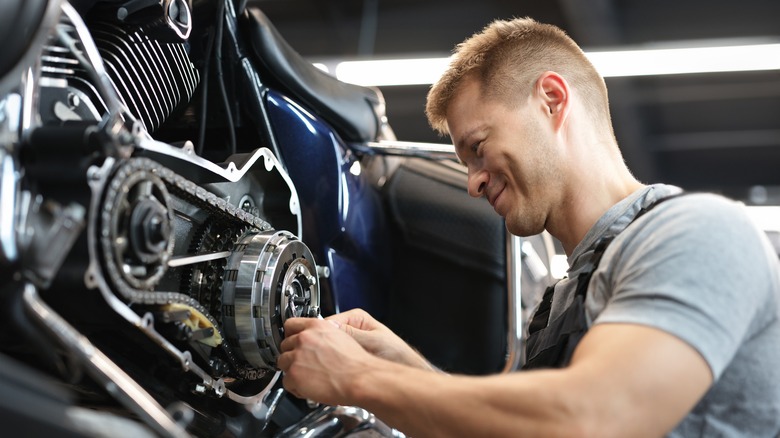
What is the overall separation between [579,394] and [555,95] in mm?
626

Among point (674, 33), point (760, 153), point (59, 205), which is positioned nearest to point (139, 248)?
point (59, 205)

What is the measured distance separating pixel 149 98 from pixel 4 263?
503 millimetres

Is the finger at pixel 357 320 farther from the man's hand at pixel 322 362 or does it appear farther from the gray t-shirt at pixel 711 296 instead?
the gray t-shirt at pixel 711 296

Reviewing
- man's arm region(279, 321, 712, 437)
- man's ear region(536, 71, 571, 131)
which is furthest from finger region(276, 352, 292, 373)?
man's ear region(536, 71, 571, 131)

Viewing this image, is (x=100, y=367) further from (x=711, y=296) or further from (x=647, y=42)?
(x=647, y=42)

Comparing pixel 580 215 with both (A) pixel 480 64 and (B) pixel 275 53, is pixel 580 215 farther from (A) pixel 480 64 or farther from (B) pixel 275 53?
(B) pixel 275 53

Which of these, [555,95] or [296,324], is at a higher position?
[555,95]

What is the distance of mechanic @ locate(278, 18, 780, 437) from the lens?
0.94 meters

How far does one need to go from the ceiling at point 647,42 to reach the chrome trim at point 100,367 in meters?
4.70

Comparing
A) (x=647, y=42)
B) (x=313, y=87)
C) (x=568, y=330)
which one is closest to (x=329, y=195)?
(x=313, y=87)

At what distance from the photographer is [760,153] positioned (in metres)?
8.47

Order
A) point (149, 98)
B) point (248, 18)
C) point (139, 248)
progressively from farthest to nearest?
1. point (248, 18)
2. point (149, 98)
3. point (139, 248)

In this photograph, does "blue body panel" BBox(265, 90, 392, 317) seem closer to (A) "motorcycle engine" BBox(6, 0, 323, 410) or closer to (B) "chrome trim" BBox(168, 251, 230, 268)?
(A) "motorcycle engine" BBox(6, 0, 323, 410)

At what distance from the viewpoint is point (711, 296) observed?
3.20 ft
